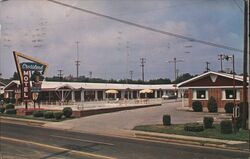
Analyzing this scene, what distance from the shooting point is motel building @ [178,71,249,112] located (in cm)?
4467

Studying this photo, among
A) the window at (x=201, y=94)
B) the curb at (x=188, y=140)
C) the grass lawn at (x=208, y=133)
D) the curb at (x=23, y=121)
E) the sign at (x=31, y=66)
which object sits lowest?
the curb at (x=23, y=121)

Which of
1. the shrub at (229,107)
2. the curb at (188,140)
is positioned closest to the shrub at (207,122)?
the curb at (188,140)

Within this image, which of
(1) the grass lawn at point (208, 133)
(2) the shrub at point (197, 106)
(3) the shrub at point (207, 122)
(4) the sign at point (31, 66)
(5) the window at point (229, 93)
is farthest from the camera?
(4) the sign at point (31, 66)

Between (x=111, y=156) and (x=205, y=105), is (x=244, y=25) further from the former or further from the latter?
(x=205, y=105)

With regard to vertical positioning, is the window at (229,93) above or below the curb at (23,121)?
above

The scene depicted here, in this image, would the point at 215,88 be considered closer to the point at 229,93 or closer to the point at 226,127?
the point at 229,93

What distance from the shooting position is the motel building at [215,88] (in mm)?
44669

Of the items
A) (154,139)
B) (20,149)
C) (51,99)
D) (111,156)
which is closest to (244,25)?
(154,139)

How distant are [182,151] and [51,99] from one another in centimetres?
5971

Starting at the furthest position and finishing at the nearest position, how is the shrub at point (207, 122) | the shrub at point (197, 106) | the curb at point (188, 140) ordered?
the shrub at point (197, 106)
the shrub at point (207, 122)
the curb at point (188, 140)

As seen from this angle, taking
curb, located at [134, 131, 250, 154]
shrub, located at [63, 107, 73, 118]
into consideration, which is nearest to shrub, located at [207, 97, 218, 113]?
shrub, located at [63, 107, 73, 118]

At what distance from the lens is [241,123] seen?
26.2 meters

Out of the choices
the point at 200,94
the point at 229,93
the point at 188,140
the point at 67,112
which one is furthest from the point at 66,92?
the point at 188,140

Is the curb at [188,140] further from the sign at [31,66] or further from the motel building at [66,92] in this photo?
the motel building at [66,92]
